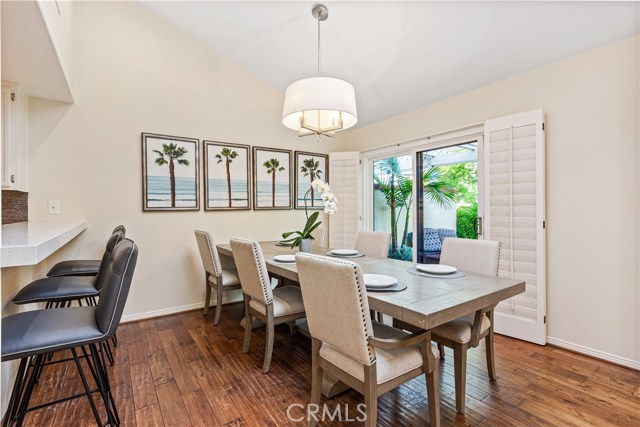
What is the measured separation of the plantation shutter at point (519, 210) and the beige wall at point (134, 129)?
108 inches

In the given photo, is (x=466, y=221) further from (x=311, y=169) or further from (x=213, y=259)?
(x=213, y=259)

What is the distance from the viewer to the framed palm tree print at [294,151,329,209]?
446 cm

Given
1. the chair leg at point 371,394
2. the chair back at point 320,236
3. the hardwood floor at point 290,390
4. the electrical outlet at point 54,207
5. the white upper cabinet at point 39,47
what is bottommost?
the hardwood floor at point 290,390

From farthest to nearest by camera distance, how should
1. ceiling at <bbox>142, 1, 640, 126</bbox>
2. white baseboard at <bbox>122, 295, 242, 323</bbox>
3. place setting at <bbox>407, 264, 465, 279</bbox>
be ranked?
white baseboard at <bbox>122, 295, 242, 323</bbox> < ceiling at <bbox>142, 1, 640, 126</bbox> < place setting at <bbox>407, 264, 465, 279</bbox>

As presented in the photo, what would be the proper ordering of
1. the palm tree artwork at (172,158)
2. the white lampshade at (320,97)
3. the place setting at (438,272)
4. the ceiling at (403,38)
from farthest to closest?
1. the palm tree artwork at (172,158)
2. the ceiling at (403,38)
3. the white lampshade at (320,97)
4. the place setting at (438,272)

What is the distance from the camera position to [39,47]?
2006 mm

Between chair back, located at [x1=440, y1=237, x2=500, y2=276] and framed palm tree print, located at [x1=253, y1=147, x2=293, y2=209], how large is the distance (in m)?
2.36

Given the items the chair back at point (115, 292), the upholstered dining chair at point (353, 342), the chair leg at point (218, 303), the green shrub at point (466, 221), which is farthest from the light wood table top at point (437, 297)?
the green shrub at point (466, 221)

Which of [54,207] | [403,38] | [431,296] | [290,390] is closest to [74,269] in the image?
[54,207]

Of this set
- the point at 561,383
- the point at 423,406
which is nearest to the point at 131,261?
the point at 423,406

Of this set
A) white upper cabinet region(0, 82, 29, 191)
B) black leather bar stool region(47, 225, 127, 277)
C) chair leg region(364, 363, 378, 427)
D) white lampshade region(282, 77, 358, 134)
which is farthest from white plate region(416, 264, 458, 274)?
white upper cabinet region(0, 82, 29, 191)

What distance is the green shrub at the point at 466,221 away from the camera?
338cm

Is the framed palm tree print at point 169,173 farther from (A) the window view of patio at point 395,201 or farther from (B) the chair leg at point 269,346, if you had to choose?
(A) the window view of patio at point 395,201

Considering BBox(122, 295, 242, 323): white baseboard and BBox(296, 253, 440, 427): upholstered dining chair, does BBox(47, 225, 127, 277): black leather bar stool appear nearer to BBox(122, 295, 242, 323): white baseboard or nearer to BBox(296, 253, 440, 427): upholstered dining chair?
BBox(122, 295, 242, 323): white baseboard
